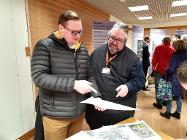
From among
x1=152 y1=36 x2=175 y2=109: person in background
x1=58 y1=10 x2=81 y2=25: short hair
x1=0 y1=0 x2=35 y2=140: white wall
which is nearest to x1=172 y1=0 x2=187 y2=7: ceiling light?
x1=152 y1=36 x2=175 y2=109: person in background

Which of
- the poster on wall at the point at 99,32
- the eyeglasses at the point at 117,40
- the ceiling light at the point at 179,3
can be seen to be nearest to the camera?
the eyeglasses at the point at 117,40

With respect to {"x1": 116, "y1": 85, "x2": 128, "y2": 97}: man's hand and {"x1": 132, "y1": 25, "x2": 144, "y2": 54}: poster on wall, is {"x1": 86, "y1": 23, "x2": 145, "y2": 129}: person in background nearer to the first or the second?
{"x1": 116, "y1": 85, "x2": 128, "y2": 97}: man's hand

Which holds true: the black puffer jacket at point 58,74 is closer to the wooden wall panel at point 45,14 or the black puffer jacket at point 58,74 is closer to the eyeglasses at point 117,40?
the eyeglasses at point 117,40

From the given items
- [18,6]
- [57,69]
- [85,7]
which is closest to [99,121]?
[57,69]

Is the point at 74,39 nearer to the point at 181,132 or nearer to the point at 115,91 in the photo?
the point at 115,91

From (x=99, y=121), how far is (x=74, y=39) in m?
0.80

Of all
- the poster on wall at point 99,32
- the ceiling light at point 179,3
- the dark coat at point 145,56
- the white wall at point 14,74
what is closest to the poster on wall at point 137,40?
the dark coat at point 145,56

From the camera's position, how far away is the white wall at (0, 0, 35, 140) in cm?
244

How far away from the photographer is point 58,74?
1387mm

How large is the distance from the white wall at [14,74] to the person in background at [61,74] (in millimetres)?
1266

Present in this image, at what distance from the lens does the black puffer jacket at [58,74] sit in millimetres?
1299

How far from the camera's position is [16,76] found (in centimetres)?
265

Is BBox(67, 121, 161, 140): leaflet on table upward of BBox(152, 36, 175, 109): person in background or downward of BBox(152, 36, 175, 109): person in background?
downward

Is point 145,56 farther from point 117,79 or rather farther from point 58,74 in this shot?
point 58,74
